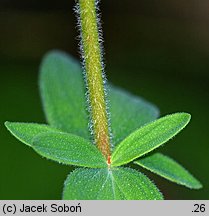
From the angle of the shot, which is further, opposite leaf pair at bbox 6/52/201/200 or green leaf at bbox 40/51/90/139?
green leaf at bbox 40/51/90/139

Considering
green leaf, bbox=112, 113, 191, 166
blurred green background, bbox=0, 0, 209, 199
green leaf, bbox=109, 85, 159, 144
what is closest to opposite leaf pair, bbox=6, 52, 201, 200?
green leaf, bbox=112, 113, 191, 166

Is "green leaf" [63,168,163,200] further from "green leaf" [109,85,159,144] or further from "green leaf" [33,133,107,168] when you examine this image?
"green leaf" [109,85,159,144]

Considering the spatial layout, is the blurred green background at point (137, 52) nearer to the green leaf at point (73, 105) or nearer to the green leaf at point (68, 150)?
the green leaf at point (73, 105)

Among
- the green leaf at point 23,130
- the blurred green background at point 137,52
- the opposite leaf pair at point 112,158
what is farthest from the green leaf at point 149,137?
the blurred green background at point 137,52

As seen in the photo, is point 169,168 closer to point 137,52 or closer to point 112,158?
point 112,158

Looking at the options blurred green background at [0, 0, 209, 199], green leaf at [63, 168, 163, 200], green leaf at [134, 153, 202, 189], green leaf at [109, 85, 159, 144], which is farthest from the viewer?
blurred green background at [0, 0, 209, 199]

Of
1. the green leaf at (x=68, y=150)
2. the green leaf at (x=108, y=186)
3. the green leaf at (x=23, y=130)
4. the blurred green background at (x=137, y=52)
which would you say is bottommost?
the green leaf at (x=108, y=186)

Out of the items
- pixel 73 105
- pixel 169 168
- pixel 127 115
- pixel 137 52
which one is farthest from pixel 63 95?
pixel 137 52
